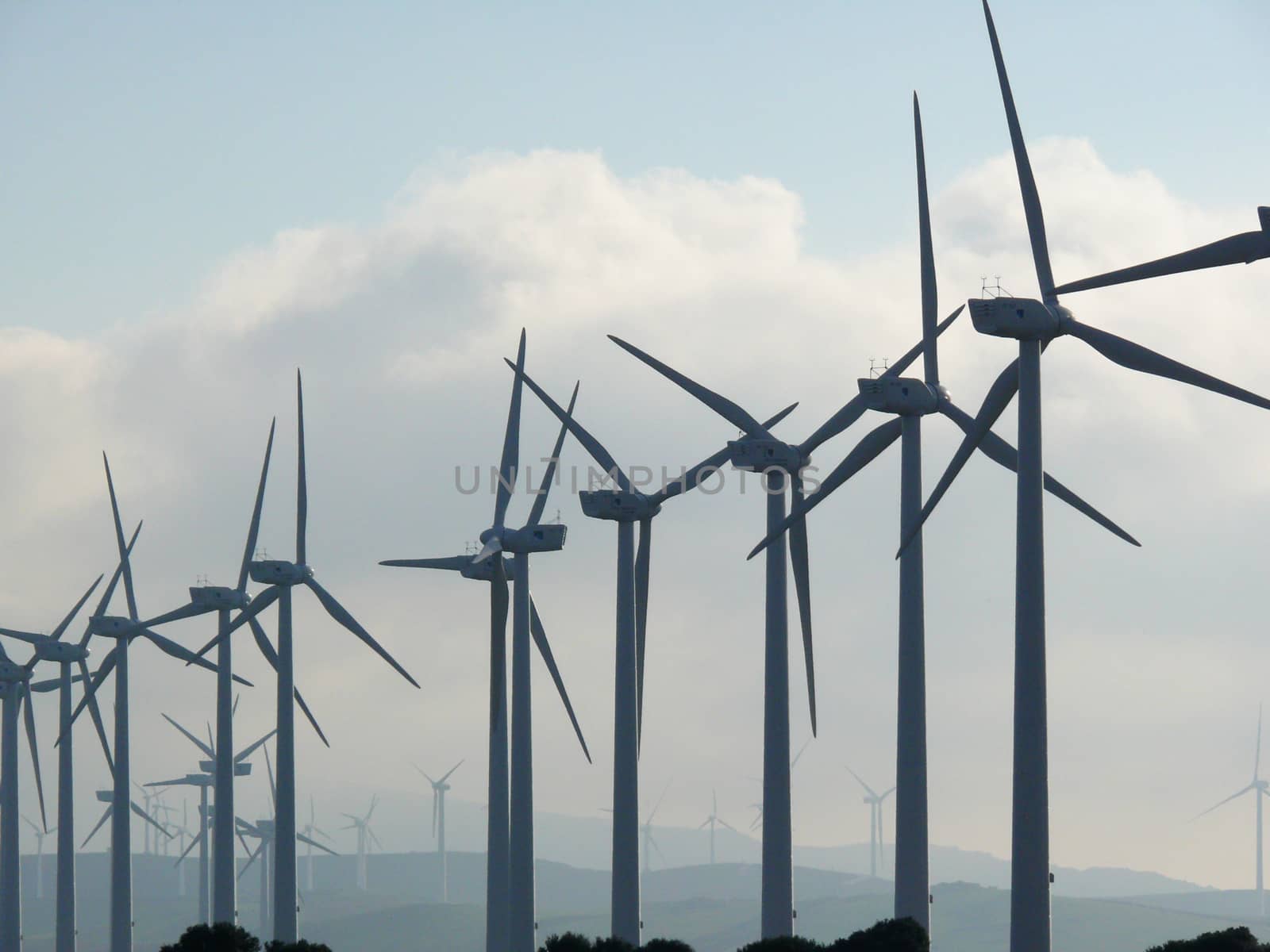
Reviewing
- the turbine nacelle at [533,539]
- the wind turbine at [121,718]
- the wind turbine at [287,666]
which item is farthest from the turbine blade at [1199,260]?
the wind turbine at [121,718]

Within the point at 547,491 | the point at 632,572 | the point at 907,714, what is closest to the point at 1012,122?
the point at 907,714

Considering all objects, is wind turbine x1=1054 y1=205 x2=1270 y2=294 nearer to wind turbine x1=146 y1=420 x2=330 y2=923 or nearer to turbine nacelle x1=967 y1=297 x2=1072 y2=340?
turbine nacelle x1=967 y1=297 x2=1072 y2=340

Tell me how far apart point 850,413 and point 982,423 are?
1980 cm

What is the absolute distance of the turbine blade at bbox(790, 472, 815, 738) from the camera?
91750mm

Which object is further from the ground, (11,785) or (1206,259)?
(1206,259)

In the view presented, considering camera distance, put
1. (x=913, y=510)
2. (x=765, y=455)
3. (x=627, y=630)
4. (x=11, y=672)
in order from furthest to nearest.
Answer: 1. (x=11, y=672)
2. (x=627, y=630)
3. (x=765, y=455)
4. (x=913, y=510)

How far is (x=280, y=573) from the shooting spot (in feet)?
398

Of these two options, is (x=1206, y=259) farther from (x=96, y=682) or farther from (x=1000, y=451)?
(x=96, y=682)

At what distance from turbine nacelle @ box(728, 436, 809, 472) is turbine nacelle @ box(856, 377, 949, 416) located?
920cm

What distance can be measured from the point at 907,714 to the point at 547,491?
118 ft

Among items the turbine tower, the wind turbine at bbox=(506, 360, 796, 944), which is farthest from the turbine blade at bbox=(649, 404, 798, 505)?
the turbine tower

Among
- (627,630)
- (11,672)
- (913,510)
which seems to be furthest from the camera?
(11,672)

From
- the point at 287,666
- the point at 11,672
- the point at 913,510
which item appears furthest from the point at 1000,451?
the point at 11,672

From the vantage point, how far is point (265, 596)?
407ft
